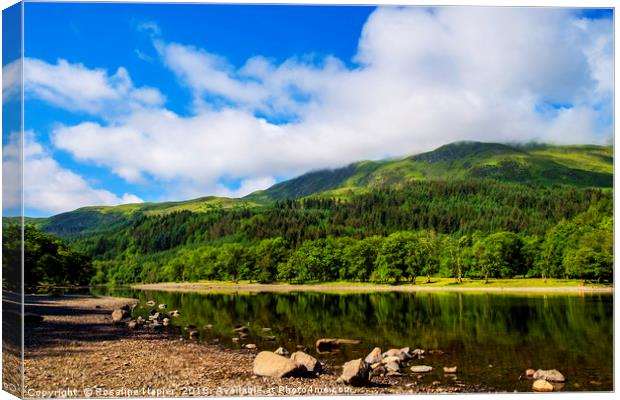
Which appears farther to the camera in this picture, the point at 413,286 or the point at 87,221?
the point at 413,286

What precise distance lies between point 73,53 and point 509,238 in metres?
45.3

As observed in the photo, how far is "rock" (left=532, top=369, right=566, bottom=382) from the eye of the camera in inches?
512

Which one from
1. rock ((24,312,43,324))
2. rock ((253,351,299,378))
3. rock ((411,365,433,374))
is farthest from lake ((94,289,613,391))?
rock ((24,312,43,324))

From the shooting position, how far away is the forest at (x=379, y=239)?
93.7 ft

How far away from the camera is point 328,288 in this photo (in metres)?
44.3

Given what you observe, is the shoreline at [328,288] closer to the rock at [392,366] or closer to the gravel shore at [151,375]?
the rock at [392,366]

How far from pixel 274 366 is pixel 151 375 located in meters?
2.99

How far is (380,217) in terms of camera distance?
43562mm

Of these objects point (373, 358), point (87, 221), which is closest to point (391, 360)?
point (373, 358)

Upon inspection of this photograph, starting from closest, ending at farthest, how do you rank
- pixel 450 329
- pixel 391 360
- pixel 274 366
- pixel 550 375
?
1. pixel 274 366
2. pixel 550 375
3. pixel 391 360
4. pixel 450 329

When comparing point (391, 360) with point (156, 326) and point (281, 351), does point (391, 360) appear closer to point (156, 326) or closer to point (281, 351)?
point (281, 351)

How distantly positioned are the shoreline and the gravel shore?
52.3ft

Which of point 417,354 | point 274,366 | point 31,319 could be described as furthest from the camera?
point 417,354

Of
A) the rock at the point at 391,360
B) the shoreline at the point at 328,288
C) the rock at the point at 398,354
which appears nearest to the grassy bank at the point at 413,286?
the shoreline at the point at 328,288
